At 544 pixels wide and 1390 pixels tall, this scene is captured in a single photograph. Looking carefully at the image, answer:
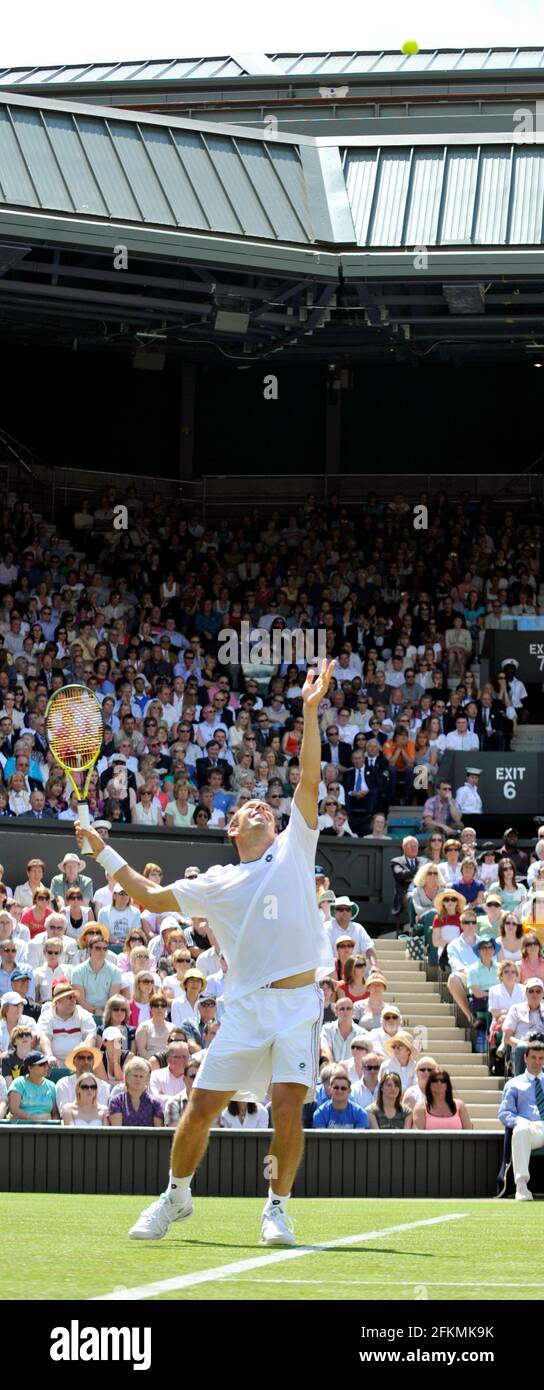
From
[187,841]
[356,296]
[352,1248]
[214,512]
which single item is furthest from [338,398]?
[352,1248]

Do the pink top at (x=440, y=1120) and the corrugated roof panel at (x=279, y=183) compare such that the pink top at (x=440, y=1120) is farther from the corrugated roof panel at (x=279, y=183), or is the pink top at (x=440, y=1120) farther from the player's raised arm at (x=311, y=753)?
the corrugated roof panel at (x=279, y=183)

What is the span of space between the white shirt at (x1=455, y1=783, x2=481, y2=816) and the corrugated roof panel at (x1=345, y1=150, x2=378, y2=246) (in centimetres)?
670

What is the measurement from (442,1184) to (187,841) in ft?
25.6

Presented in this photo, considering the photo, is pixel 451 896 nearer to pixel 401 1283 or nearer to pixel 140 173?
pixel 140 173

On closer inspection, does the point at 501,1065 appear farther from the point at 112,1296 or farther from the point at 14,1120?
the point at 112,1296

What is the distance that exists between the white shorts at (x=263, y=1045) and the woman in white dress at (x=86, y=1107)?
17.9 feet

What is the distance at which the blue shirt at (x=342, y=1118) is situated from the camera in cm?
1202

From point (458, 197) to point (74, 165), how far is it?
14.7ft

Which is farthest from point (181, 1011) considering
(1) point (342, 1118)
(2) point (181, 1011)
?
(1) point (342, 1118)

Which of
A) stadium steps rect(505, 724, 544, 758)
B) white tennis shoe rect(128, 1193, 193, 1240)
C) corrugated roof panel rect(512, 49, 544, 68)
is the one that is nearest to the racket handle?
white tennis shoe rect(128, 1193, 193, 1240)

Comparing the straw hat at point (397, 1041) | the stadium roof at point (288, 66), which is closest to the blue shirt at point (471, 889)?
the straw hat at point (397, 1041)

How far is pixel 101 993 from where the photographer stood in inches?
551

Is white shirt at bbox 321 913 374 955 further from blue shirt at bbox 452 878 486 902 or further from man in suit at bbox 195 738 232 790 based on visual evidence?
man in suit at bbox 195 738 232 790

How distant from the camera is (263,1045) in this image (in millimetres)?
6516
